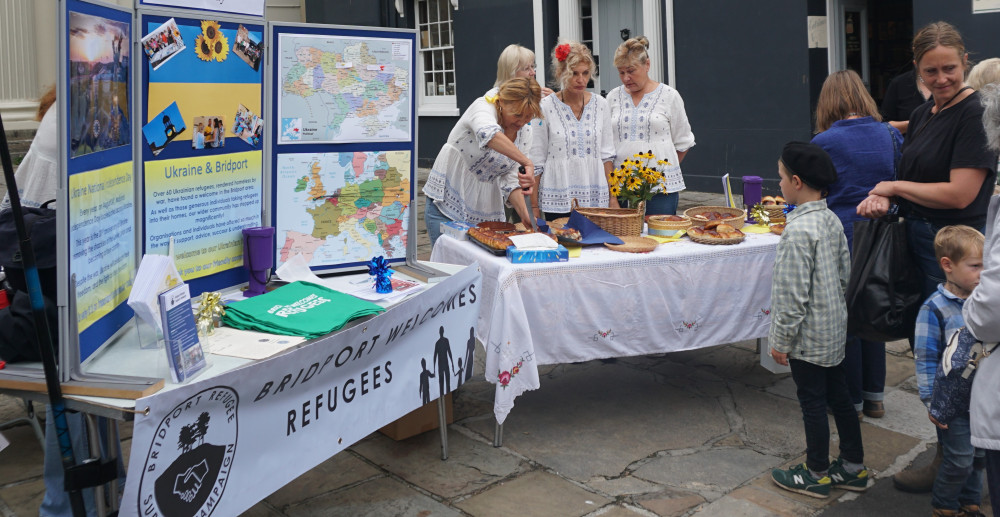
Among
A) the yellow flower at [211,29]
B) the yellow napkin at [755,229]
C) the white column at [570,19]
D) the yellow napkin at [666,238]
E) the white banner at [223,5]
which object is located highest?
the white column at [570,19]

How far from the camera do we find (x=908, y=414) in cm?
429

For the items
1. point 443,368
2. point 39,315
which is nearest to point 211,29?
point 39,315

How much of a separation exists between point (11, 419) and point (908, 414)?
4362 mm

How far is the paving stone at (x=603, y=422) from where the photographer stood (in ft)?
12.8

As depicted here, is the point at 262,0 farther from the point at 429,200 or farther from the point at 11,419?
the point at 11,419

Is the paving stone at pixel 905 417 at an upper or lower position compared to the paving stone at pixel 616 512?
upper

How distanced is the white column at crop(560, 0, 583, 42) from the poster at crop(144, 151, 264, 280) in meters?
9.18

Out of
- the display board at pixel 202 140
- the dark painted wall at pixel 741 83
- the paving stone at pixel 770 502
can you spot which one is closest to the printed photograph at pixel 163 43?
the display board at pixel 202 140

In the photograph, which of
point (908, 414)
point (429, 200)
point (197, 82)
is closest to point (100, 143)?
point (197, 82)

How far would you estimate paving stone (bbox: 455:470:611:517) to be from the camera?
340 cm

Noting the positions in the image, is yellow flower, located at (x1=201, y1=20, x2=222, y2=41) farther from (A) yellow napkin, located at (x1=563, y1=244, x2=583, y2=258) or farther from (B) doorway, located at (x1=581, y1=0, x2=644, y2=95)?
(B) doorway, located at (x1=581, y1=0, x2=644, y2=95)

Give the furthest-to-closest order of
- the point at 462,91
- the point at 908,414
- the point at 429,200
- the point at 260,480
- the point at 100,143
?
the point at 462,91
the point at 429,200
the point at 908,414
the point at 260,480
the point at 100,143

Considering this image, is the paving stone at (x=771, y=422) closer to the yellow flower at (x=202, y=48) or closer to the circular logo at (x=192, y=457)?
the circular logo at (x=192, y=457)

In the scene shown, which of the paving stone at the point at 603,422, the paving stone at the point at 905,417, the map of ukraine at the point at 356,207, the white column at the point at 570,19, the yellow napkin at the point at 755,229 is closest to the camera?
the map of ukraine at the point at 356,207
